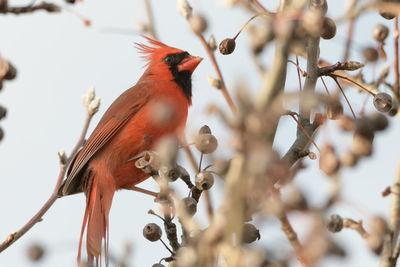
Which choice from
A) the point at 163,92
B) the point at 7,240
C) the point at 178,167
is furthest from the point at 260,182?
the point at 163,92

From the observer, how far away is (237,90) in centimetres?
105

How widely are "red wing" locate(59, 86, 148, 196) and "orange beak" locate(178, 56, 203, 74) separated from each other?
402 mm

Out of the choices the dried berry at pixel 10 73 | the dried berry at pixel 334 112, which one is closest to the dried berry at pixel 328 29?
the dried berry at pixel 334 112

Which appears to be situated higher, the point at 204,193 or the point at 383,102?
the point at 383,102

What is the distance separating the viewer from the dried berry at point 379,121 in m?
2.26

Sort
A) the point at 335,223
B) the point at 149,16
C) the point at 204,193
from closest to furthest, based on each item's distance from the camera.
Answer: the point at 335,223, the point at 204,193, the point at 149,16

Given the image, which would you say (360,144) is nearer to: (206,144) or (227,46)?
(206,144)

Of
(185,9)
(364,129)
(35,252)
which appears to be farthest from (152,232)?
(185,9)

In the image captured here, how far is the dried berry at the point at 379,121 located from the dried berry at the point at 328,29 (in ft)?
1.12

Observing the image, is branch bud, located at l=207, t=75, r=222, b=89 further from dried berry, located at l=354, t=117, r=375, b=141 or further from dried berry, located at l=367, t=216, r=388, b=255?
dried berry, located at l=367, t=216, r=388, b=255

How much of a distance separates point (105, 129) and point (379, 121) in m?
2.06

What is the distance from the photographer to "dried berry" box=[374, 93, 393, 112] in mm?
2373

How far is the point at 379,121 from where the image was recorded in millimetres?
2338

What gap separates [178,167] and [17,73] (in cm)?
63
